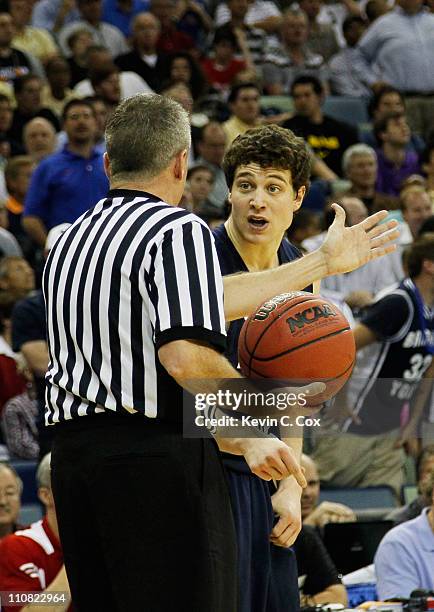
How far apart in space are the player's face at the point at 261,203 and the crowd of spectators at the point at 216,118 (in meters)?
1.75

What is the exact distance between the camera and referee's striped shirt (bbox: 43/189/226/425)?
2988 millimetres

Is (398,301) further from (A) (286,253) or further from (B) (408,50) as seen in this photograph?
(B) (408,50)

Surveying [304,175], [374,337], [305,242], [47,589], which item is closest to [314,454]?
[374,337]

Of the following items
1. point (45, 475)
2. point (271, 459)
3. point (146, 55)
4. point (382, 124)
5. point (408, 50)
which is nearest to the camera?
point (271, 459)

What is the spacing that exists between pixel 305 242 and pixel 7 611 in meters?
4.12

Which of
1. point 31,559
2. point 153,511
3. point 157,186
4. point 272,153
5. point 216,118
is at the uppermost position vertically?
point 216,118

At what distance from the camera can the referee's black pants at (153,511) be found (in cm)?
303

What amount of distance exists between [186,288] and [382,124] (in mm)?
8330

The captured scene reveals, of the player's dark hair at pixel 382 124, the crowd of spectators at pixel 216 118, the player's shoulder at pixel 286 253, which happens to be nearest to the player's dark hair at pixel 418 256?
the crowd of spectators at pixel 216 118

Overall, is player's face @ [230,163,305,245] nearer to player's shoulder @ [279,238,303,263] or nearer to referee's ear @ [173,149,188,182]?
player's shoulder @ [279,238,303,263]

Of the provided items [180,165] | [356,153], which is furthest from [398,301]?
[180,165]

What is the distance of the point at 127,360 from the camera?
10.0ft

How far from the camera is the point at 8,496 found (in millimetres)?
5660

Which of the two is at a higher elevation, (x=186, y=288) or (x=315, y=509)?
(x=186, y=288)
